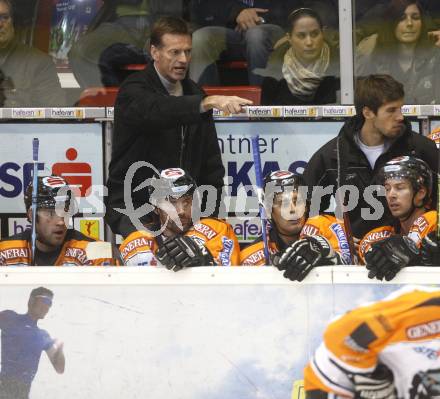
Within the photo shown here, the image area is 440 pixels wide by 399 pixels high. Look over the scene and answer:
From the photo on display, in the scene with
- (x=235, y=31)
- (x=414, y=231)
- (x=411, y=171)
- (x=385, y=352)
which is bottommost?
(x=385, y=352)

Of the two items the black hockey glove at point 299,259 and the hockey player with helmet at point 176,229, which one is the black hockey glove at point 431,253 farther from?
the hockey player with helmet at point 176,229

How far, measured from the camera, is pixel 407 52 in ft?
20.2

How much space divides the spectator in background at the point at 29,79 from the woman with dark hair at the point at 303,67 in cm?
112

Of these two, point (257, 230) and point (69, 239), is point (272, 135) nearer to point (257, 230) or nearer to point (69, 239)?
point (257, 230)

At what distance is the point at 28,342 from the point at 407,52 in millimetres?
2683

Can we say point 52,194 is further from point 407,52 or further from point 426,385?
point 426,385

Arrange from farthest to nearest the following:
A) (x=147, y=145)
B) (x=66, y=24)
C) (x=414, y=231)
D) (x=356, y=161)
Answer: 1. (x=66, y=24)
2. (x=147, y=145)
3. (x=356, y=161)
4. (x=414, y=231)

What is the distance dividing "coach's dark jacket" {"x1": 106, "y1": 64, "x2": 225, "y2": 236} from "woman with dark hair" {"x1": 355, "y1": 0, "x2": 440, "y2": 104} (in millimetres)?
1084

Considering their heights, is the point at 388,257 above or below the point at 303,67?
below

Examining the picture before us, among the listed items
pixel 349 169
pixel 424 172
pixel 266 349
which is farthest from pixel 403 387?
pixel 349 169

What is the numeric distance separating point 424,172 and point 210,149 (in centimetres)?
113

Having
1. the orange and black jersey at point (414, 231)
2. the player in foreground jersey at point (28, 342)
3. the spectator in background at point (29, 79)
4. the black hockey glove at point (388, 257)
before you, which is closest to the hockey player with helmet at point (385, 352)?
the black hockey glove at point (388, 257)

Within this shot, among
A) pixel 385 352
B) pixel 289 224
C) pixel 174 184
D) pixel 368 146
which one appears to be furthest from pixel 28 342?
pixel 368 146

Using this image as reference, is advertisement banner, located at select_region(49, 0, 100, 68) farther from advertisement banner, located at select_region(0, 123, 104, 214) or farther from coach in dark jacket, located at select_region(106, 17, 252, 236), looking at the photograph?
coach in dark jacket, located at select_region(106, 17, 252, 236)
